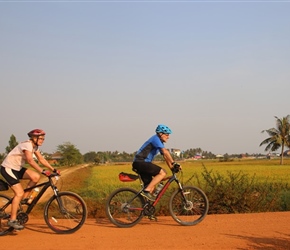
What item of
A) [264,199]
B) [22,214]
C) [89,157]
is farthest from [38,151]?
[89,157]

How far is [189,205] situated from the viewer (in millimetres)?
8266

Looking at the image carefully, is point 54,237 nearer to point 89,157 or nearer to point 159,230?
point 159,230

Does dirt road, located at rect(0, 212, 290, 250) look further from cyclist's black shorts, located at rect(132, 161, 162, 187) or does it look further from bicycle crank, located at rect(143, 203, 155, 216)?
cyclist's black shorts, located at rect(132, 161, 162, 187)

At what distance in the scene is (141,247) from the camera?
6.38m

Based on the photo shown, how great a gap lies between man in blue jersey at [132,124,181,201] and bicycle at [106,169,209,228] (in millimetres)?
125

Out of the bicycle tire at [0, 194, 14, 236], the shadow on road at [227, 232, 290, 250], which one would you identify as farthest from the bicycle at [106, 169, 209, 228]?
the bicycle tire at [0, 194, 14, 236]

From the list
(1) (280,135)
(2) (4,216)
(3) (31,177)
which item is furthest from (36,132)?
(1) (280,135)

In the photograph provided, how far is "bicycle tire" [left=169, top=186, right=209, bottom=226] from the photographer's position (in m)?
8.22

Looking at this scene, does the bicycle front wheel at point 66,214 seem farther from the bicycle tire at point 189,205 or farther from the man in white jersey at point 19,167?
the bicycle tire at point 189,205

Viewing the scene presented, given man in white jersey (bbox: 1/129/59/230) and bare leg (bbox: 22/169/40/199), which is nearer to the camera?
man in white jersey (bbox: 1/129/59/230)

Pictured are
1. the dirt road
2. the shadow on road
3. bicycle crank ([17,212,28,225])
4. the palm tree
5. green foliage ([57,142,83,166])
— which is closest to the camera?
the shadow on road

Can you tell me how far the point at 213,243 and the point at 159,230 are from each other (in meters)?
1.32

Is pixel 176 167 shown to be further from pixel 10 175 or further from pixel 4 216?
pixel 4 216

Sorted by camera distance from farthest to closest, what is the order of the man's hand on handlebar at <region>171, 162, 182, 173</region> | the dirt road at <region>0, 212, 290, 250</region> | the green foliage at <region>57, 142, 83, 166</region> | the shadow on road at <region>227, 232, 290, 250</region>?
the green foliage at <region>57, 142, 83, 166</region>, the man's hand on handlebar at <region>171, 162, 182, 173</region>, the dirt road at <region>0, 212, 290, 250</region>, the shadow on road at <region>227, 232, 290, 250</region>
